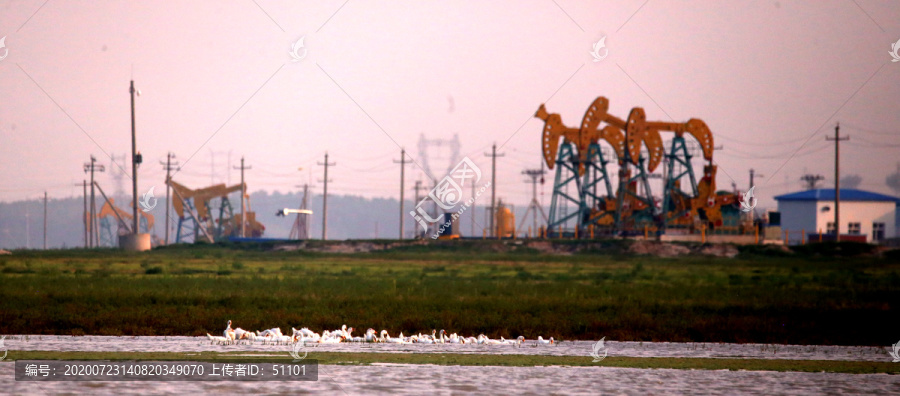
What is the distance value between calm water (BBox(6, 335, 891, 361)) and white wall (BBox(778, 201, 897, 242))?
78359mm

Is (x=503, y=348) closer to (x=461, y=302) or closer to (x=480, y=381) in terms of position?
(x=480, y=381)

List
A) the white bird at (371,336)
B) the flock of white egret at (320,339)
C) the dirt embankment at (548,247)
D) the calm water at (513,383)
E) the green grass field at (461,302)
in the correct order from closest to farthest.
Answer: the calm water at (513,383) < the flock of white egret at (320,339) < the white bird at (371,336) < the green grass field at (461,302) < the dirt embankment at (548,247)

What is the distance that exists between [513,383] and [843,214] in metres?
92.1

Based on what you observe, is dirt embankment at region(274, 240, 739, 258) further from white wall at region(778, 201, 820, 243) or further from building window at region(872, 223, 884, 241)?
building window at region(872, 223, 884, 241)

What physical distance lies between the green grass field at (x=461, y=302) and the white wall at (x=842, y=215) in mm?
52888

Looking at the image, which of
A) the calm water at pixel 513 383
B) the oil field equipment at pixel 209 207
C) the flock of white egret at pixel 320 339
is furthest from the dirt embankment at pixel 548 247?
the oil field equipment at pixel 209 207

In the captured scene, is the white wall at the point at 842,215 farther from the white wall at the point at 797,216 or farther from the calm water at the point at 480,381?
the calm water at the point at 480,381

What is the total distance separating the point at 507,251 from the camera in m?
67.6

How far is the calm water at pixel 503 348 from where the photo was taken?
67.2ft

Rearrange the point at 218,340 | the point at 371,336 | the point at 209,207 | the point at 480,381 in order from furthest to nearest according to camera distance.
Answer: the point at 209,207 → the point at 371,336 → the point at 218,340 → the point at 480,381

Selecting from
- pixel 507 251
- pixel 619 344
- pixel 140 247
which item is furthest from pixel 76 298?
pixel 507 251

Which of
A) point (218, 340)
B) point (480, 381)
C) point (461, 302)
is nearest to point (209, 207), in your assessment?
point (461, 302)

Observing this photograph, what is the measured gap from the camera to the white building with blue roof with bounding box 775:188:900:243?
99375 millimetres

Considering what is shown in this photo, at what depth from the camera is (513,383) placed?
50.8 feet
